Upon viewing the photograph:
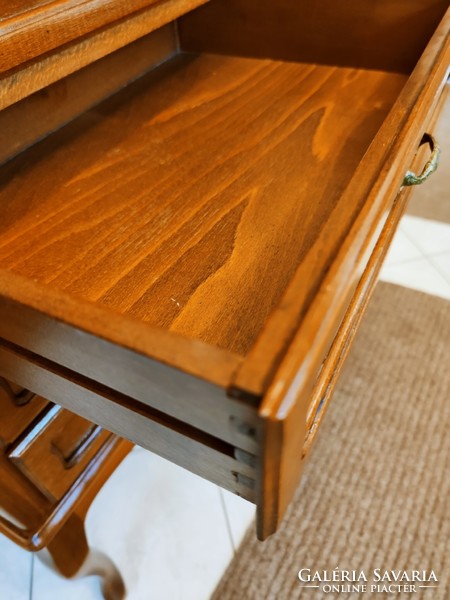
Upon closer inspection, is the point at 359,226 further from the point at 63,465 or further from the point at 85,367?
the point at 63,465

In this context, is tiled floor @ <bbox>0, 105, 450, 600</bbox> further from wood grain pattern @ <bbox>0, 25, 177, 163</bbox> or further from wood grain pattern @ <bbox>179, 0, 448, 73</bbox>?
wood grain pattern @ <bbox>179, 0, 448, 73</bbox>

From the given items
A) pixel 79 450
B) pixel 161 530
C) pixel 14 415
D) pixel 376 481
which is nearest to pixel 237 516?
pixel 161 530

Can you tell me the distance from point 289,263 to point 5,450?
1.02 ft

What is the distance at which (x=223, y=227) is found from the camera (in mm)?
386

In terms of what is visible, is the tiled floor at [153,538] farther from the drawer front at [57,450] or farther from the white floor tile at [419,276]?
the white floor tile at [419,276]

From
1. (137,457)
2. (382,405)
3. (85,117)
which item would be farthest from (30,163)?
(382,405)

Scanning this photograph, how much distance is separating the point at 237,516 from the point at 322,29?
0.72m

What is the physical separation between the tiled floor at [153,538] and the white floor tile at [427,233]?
0.80 meters

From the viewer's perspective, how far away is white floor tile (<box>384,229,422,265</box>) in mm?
1163

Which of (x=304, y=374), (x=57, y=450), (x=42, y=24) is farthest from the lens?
(x=57, y=450)

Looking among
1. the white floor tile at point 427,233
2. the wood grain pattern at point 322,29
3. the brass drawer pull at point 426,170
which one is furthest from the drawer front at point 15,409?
the white floor tile at point 427,233

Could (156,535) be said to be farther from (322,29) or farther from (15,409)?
(322,29)

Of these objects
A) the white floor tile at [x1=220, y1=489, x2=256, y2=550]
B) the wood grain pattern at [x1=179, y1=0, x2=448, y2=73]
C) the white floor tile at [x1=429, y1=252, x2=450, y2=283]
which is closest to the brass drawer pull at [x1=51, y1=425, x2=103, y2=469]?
the white floor tile at [x1=220, y1=489, x2=256, y2=550]

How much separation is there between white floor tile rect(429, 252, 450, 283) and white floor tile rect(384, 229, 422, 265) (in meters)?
0.04
